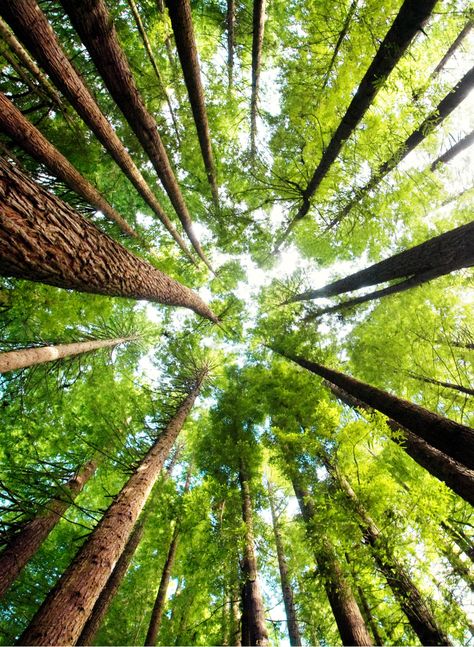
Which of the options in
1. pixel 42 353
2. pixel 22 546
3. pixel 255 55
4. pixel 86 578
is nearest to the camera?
pixel 86 578

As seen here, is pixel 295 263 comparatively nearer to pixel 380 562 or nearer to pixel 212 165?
pixel 212 165

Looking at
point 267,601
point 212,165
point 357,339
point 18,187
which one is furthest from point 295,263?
point 267,601

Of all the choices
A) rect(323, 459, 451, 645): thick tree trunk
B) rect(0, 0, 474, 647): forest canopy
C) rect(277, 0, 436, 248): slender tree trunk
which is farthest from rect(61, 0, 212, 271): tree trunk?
rect(323, 459, 451, 645): thick tree trunk

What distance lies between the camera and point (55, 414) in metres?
9.35

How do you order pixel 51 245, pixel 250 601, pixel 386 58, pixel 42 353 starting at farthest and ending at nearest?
pixel 42 353
pixel 250 601
pixel 386 58
pixel 51 245

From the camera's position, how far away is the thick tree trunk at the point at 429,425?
149 inches

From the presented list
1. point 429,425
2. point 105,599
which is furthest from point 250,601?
point 429,425

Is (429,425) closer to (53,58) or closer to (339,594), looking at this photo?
(339,594)

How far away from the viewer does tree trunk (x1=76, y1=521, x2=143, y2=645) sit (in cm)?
562

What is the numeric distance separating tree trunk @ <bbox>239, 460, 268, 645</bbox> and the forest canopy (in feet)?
0.19

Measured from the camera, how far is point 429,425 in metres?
4.30

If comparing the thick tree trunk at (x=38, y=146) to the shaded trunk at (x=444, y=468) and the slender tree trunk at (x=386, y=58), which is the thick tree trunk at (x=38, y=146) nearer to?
the slender tree trunk at (x=386, y=58)

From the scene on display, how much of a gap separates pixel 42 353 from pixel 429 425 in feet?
26.1

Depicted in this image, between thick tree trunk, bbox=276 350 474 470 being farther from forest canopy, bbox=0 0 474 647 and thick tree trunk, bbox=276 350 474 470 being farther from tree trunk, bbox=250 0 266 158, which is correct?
tree trunk, bbox=250 0 266 158
